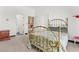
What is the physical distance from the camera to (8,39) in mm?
1824

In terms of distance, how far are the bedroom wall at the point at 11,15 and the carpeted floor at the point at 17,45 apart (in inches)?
4.6

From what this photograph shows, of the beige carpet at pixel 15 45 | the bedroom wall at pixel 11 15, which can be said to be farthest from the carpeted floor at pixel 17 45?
the bedroom wall at pixel 11 15

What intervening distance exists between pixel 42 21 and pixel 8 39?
55 cm

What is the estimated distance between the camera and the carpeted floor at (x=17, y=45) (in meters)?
1.83

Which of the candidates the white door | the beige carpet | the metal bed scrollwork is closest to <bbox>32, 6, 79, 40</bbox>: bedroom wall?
the metal bed scrollwork

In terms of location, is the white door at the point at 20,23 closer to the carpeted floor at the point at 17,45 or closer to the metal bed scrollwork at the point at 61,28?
the carpeted floor at the point at 17,45

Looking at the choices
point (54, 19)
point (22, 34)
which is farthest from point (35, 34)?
point (54, 19)

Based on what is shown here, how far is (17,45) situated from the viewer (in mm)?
1847

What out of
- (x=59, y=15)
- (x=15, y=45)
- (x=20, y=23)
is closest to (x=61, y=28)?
(x=59, y=15)

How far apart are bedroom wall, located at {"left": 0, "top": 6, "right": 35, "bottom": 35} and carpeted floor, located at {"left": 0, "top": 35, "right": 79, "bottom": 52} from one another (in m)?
0.12

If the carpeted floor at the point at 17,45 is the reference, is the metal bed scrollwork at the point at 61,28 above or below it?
above

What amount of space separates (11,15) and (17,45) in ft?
1.45
